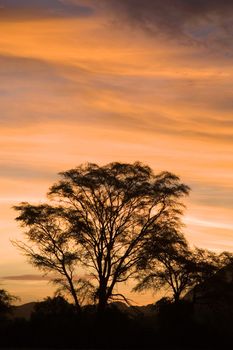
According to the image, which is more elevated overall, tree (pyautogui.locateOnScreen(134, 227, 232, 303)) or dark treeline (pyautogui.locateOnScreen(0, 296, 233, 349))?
tree (pyautogui.locateOnScreen(134, 227, 232, 303))

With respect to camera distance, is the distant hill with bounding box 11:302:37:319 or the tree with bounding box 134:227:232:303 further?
the distant hill with bounding box 11:302:37:319

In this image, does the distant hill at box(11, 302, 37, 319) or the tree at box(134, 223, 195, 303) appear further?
the distant hill at box(11, 302, 37, 319)

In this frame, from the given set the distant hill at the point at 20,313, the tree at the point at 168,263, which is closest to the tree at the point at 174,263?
the tree at the point at 168,263

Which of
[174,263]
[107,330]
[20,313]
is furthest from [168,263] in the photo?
[20,313]

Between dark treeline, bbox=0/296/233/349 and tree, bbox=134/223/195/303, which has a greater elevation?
tree, bbox=134/223/195/303

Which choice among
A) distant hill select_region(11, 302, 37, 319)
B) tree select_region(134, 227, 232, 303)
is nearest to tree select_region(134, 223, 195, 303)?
tree select_region(134, 227, 232, 303)

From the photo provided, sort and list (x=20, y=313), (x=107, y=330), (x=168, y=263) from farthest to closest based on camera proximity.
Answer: (x=20, y=313)
(x=168, y=263)
(x=107, y=330)

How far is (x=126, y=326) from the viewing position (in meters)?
57.2

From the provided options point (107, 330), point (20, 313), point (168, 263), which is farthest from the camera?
point (20, 313)

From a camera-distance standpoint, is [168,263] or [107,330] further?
[168,263]

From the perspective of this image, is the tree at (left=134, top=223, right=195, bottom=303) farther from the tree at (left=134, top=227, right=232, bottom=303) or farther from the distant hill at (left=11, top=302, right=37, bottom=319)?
the distant hill at (left=11, top=302, right=37, bottom=319)

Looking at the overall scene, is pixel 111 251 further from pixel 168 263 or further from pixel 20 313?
pixel 20 313

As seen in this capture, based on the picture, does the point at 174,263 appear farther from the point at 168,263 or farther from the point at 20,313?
the point at 20,313

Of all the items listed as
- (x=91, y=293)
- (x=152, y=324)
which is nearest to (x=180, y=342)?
(x=152, y=324)
